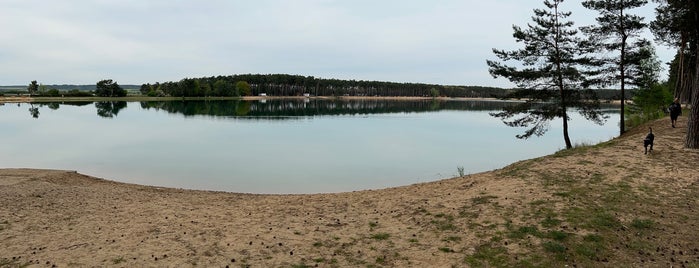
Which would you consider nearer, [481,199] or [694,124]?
[481,199]

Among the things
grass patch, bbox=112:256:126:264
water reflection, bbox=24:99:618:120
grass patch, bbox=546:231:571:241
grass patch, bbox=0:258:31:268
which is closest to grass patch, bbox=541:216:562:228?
grass patch, bbox=546:231:571:241

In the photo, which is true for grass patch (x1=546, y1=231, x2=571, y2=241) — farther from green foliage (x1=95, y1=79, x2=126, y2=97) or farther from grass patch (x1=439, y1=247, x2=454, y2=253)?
green foliage (x1=95, y1=79, x2=126, y2=97)

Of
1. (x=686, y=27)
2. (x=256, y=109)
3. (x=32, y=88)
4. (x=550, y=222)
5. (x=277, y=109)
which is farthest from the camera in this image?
(x=32, y=88)

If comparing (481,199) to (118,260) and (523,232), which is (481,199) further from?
(118,260)

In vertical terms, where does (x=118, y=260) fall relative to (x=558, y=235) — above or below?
below

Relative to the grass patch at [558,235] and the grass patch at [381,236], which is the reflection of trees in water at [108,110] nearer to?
the grass patch at [381,236]

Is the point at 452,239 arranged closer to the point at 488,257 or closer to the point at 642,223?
the point at 488,257

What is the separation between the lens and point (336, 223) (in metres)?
10.8

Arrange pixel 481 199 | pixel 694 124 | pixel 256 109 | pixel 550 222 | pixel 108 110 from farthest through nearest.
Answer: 1. pixel 256 109
2. pixel 108 110
3. pixel 694 124
4. pixel 481 199
5. pixel 550 222

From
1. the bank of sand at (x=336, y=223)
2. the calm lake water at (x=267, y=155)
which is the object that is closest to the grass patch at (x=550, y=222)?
the bank of sand at (x=336, y=223)

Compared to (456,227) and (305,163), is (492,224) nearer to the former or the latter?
(456,227)

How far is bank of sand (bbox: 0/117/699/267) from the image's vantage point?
8172 mm

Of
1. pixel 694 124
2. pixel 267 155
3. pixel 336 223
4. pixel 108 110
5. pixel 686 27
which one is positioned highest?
pixel 686 27

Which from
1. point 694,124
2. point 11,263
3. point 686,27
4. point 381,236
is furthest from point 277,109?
point 11,263
